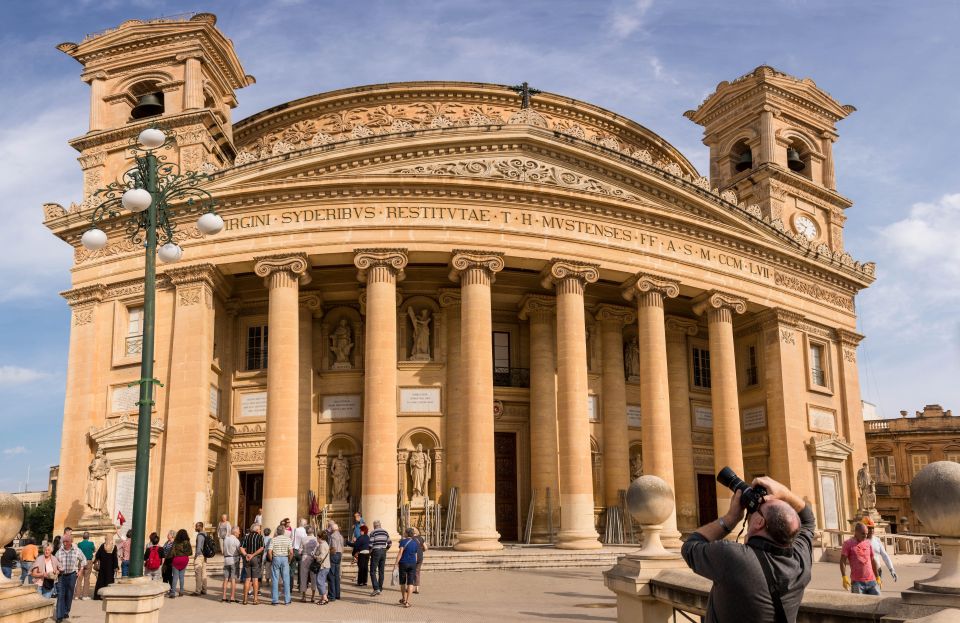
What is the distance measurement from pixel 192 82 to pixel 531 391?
16111 mm

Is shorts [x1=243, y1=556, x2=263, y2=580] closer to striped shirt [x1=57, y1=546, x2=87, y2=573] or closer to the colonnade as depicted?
striped shirt [x1=57, y1=546, x2=87, y2=573]

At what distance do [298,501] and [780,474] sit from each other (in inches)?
675

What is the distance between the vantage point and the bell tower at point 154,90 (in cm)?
3194

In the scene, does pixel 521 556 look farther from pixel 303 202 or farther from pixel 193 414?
pixel 303 202

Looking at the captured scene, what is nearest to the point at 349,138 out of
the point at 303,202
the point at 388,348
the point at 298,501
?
the point at 303,202

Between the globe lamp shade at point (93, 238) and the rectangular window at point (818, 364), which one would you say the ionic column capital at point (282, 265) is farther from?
the rectangular window at point (818, 364)

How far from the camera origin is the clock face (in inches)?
1554

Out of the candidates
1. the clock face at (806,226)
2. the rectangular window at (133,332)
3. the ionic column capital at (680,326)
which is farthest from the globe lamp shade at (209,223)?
the clock face at (806,226)

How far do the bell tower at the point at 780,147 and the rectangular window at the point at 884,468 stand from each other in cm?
3063

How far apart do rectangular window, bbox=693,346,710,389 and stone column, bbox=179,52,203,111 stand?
2099cm

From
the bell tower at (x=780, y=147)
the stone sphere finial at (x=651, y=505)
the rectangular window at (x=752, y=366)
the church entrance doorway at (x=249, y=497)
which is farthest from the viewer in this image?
the bell tower at (x=780, y=147)

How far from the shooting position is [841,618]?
267 inches

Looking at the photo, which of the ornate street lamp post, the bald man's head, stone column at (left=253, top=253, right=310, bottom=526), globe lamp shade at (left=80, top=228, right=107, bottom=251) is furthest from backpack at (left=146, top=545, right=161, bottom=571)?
the bald man's head

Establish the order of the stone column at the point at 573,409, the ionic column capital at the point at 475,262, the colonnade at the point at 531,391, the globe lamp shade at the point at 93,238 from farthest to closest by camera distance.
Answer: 1. the ionic column capital at the point at 475,262
2. the stone column at the point at 573,409
3. the colonnade at the point at 531,391
4. the globe lamp shade at the point at 93,238
